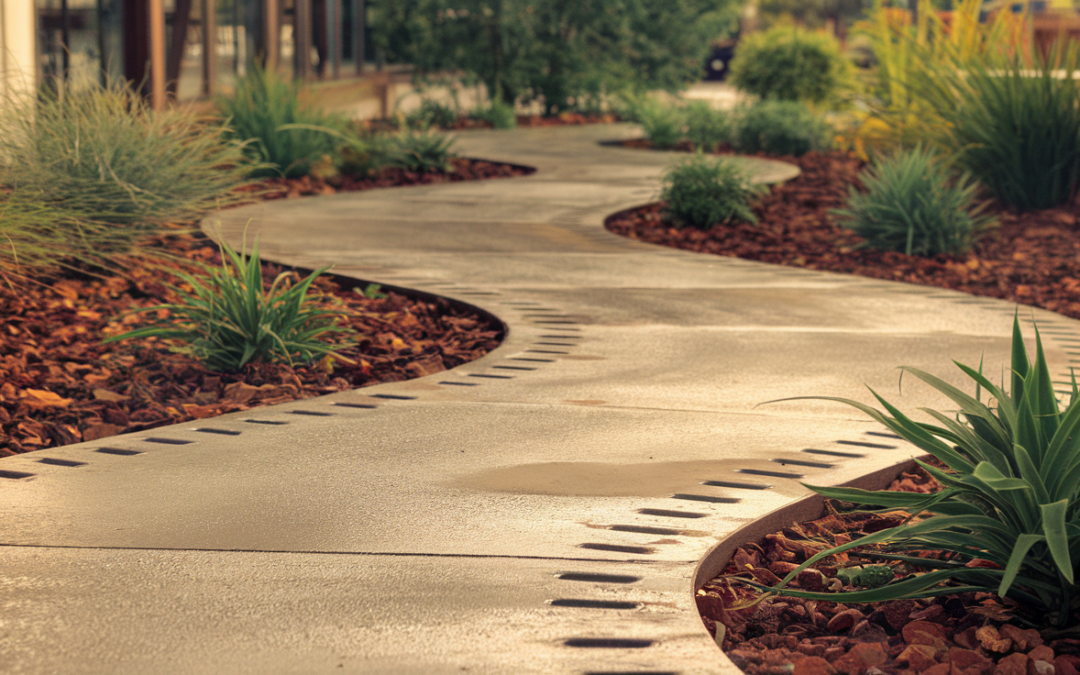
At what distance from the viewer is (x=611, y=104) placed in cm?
1964

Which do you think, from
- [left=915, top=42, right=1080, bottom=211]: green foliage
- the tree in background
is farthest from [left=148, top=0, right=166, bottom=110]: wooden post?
the tree in background

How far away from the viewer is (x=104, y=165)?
19.0 ft

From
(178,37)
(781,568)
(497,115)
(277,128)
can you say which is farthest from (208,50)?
(781,568)

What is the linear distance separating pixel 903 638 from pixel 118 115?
5300 millimetres

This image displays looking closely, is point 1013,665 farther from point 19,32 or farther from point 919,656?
point 19,32

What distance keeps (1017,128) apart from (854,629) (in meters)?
6.63

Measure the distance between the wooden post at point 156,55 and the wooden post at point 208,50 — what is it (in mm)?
3320

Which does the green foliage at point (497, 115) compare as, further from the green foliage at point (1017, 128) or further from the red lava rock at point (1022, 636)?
the red lava rock at point (1022, 636)

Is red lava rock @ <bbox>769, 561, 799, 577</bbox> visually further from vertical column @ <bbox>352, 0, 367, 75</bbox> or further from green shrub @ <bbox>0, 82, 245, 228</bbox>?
vertical column @ <bbox>352, 0, 367, 75</bbox>

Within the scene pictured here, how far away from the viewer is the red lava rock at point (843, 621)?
2385 mm

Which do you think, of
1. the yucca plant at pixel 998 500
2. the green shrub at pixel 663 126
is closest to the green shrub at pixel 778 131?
the green shrub at pixel 663 126

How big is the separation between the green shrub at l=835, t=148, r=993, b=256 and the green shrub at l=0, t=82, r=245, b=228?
385 cm

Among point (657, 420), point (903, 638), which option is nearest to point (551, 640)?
point (903, 638)

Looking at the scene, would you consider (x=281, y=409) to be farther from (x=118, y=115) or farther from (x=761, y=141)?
(x=761, y=141)
